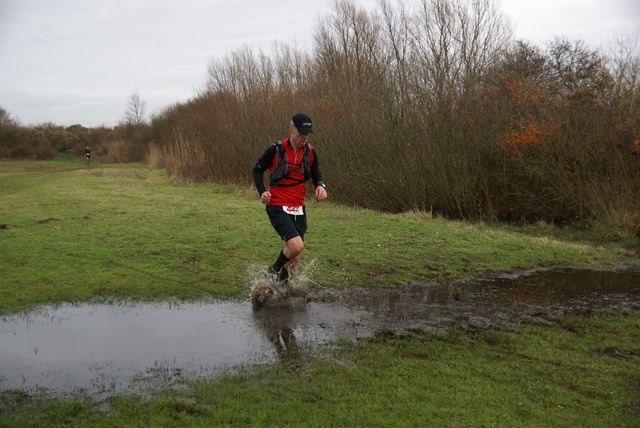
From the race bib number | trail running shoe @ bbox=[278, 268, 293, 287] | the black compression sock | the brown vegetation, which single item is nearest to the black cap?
the race bib number

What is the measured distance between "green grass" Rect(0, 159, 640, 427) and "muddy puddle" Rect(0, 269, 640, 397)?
1.14ft

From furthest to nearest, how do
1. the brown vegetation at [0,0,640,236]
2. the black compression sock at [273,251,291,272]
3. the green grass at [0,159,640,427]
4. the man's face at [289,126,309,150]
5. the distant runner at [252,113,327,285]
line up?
the brown vegetation at [0,0,640,236], the black compression sock at [273,251,291,272], the distant runner at [252,113,327,285], the man's face at [289,126,309,150], the green grass at [0,159,640,427]

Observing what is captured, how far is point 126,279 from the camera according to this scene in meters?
7.97

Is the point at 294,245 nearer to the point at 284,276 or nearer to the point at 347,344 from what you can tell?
the point at 284,276

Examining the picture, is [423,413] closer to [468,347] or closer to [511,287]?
[468,347]

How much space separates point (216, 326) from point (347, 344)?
157cm

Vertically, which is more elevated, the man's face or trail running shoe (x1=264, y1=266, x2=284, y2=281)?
the man's face

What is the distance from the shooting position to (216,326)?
6.20m

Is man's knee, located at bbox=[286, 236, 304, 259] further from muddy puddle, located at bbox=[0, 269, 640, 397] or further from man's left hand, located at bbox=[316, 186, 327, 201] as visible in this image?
muddy puddle, located at bbox=[0, 269, 640, 397]

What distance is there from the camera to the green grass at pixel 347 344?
13.1 feet

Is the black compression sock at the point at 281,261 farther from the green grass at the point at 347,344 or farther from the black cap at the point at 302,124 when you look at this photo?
the black cap at the point at 302,124

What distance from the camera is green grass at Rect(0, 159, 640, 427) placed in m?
4.00

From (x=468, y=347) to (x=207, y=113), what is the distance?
25.5 m

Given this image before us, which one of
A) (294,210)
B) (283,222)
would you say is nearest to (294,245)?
(283,222)
